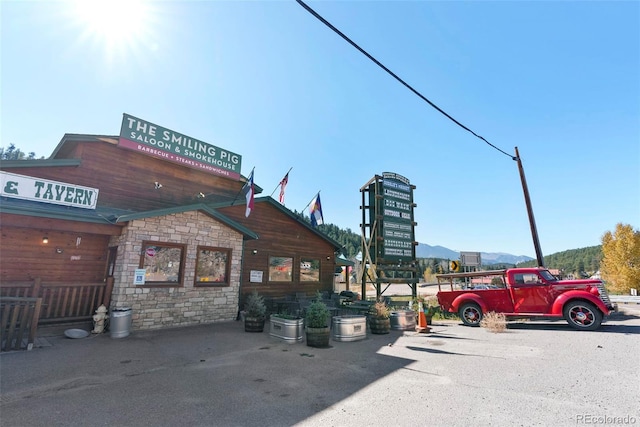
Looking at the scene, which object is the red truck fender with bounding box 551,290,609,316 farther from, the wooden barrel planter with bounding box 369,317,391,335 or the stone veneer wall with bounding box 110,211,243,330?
the stone veneer wall with bounding box 110,211,243,330

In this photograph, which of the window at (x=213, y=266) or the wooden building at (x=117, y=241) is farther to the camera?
the window at (x=213, y=266)

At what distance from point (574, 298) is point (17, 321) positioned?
51.5 ft

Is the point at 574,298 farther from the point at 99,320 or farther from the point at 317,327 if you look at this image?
the point at 99,320

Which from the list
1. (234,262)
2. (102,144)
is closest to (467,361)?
(234,262)

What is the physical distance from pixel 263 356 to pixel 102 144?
10.7 metres

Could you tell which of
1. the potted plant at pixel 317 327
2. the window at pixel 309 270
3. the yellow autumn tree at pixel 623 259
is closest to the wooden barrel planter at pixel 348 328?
the potted plant at pixel 317 327

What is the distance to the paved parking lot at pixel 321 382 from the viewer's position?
391cm

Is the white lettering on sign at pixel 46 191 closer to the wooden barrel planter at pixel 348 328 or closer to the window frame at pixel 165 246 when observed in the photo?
the window frame at pixel 165 246

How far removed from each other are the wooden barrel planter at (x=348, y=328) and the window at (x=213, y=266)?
4933 millimetres

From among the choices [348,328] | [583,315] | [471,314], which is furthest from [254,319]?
[583,315]

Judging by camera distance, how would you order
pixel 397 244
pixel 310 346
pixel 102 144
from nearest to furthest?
pixel 310 346
pixel 102 144
pixel 397 244

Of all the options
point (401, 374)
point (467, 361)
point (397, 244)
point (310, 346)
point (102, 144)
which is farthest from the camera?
point (397, 244)

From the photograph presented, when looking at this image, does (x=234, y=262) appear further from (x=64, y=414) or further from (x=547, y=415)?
(x=547, y=415)

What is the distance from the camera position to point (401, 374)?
18.6 feet
